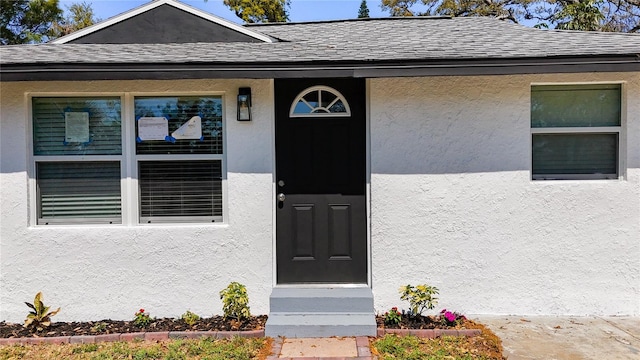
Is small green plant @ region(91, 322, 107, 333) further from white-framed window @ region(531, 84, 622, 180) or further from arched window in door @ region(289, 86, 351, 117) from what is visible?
white-framed window @ region(531, 84, 622, 180)

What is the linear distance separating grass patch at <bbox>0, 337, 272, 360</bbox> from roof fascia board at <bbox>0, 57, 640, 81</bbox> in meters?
2.64

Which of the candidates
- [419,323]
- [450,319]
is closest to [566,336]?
[450,319]

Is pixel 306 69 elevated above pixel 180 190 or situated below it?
above

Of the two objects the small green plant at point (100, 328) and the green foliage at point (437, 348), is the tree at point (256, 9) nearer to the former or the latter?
the small green plant at point (100, 328)

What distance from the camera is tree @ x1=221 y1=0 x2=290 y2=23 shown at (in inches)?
847

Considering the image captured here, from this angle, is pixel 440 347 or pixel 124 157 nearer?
pixel 440 347

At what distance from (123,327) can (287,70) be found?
10.6 feet

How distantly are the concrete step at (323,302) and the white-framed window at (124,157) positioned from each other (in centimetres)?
123

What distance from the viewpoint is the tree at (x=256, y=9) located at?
2151 centimetres

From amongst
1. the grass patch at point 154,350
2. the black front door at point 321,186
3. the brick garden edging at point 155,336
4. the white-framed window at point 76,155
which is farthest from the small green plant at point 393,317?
the white-framed window at point 76,155

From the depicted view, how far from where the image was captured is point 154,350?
383 centimetres

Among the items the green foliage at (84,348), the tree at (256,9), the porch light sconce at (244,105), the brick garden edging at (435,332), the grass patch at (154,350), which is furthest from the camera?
the tree at (256,9)

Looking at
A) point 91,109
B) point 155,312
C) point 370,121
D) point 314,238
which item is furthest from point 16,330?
point 370,121

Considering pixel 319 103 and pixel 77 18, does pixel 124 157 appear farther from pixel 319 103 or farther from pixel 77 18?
pixel 77 18
